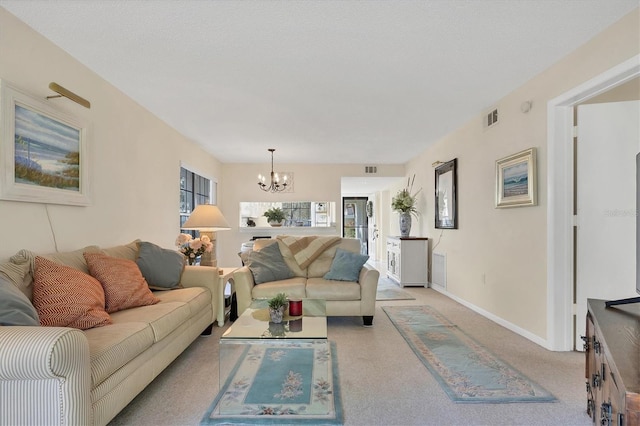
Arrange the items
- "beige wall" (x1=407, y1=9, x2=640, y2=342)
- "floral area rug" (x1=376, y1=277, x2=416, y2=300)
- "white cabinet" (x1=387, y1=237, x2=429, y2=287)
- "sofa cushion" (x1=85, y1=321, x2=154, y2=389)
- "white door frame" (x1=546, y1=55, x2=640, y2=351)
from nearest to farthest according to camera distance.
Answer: "sofa cushion" (x1=85, y1=321, x2=154, y2=389)
"beige wall" (x1=407, y1=9, x2=640, y2=342)
"white door frame" (x1=546, y1=55, x2=640, y2=351)
"floral area rug" (x1=376, y1=277, x2=416, y2=300)
"white cabinet" (x1=387, y1=237, x2=429, y2=287)

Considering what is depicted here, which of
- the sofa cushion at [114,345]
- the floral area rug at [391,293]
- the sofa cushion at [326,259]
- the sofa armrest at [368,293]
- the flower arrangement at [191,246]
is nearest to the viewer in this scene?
the sofa cushion at [114,345]

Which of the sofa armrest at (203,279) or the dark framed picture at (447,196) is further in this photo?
the dark framed picture at (447,196)

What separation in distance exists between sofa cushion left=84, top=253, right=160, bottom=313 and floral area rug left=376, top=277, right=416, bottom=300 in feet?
11.2

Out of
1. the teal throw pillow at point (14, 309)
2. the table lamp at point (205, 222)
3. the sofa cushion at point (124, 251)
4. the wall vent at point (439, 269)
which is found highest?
the table lamp at point (205, 222)

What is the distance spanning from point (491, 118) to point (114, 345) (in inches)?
161

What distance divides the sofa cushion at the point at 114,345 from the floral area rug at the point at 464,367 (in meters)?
1.90

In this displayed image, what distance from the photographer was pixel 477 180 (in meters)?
4.38

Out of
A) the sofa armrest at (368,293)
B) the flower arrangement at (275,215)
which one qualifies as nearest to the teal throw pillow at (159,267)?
the sofa armrest at (368,293)

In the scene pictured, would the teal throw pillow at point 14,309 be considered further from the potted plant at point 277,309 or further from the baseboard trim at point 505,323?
the baseboard trim at point 505,323

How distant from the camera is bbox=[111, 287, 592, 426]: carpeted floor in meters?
1.97

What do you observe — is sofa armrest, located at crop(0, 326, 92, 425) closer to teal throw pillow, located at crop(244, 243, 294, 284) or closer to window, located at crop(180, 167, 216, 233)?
teal throw pillow, located at crop(244, 243, 294, 284)

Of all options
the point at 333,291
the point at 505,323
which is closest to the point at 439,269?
the point at 505,323

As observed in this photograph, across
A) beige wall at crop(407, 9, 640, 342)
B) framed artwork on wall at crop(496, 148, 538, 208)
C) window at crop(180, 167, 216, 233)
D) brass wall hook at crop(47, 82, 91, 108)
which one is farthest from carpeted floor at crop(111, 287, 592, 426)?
window at crop(180, 167, 216, 233)

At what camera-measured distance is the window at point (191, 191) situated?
5.52m
